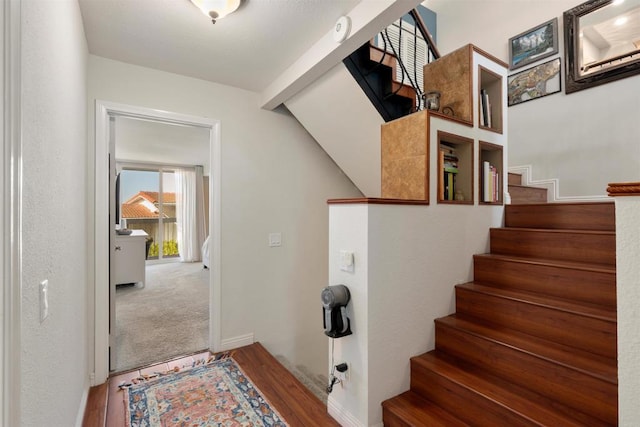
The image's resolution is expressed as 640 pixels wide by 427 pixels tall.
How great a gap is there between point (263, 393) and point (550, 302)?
6.36 feet

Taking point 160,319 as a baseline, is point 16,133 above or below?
above

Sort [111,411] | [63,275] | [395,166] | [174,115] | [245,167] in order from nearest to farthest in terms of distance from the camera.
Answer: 1. [63,275]
2. [111,411]
3. [395,166]
4. [174,115]
5. [245,167]

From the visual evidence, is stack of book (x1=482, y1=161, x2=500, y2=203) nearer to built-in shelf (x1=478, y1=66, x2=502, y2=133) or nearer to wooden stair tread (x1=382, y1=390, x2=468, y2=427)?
built-in shelf (x1=478, y1=66, x2=502, y2=133)

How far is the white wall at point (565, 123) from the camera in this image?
2.77 metres

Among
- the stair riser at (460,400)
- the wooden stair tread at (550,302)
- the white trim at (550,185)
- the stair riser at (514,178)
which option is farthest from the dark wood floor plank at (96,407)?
the white trim at (550,185)

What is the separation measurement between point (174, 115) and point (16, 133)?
207 cm

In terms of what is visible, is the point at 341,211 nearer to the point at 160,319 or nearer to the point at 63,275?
the point at 63,275

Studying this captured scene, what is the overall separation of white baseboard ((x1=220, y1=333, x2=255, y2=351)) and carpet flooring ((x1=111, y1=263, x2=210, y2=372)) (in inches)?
10.9

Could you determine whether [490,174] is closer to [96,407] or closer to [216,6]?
[216,6]

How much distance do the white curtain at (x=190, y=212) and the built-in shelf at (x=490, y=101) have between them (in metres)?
6.87

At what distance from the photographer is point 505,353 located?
164 centimetres

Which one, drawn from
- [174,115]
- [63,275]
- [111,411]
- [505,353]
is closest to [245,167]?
[174,115]

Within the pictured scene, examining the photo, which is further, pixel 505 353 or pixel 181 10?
pixel 181 10

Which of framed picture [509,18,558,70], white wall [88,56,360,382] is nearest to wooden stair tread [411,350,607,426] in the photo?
white wall [88,56,360,382]
